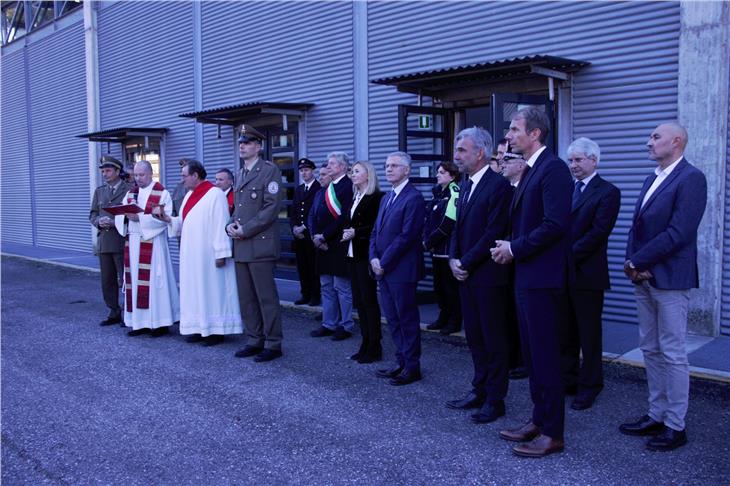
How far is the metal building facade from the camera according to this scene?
797 cm

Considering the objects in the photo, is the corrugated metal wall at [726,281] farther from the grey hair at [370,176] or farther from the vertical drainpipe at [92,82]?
the vertical drainpipe at [92,82]

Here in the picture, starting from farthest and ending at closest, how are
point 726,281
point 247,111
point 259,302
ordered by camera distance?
point 247,111 < point 726,281 < point 259,302

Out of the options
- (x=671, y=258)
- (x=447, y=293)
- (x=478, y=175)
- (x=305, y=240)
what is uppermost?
(x=478, y=175)

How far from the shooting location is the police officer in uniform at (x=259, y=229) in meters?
6.80

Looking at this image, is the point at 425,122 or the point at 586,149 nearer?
the point at 586,149

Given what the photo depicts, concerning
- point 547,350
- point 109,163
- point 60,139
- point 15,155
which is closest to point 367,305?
point 547,350

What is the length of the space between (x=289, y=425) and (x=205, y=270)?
3.14 metres

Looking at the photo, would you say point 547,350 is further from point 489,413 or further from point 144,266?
point 144,266

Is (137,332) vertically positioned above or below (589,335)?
below

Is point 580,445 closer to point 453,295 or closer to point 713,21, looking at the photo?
point 453,295

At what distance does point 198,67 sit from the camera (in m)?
14.7

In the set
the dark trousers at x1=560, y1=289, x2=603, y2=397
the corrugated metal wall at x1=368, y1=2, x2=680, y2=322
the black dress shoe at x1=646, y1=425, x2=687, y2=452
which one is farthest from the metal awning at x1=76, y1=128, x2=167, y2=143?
the black dress shoe at x1=646, y1=425, x2=687, y2=452

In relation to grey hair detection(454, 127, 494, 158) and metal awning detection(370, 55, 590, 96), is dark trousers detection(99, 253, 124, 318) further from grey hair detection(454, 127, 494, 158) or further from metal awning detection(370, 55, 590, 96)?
grey hair detection(454, 127, 494, 158)

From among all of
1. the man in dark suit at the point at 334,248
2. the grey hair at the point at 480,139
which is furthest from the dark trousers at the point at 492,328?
the man in dark suit at the point at 334,248
